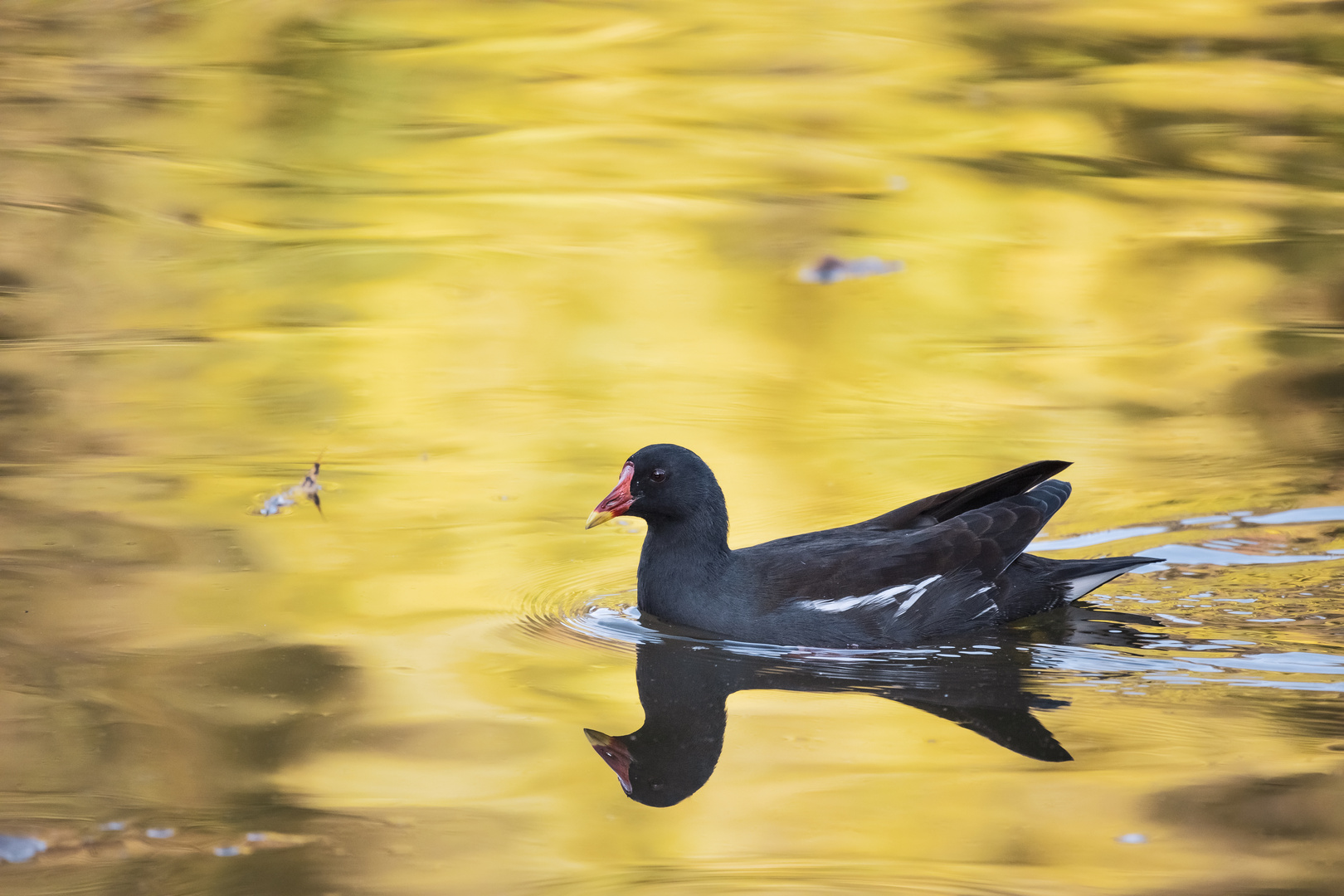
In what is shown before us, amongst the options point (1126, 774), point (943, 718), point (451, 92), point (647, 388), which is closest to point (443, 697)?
point (943, 718)

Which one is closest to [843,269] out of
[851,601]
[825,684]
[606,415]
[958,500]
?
[606,415]

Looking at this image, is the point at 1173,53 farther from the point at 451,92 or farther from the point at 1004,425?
the point at 1004,425

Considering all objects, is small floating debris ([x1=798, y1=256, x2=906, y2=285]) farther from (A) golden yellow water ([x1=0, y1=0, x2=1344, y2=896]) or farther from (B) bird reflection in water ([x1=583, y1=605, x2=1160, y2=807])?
(B) bird reflection in water ([x1=583, y1=605, x2=1160, y2=807])

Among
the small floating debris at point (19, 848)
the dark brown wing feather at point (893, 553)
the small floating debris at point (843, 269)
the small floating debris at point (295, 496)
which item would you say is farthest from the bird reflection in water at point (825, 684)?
the small floating debris at point (843, 269)

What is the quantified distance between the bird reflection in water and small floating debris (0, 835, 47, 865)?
1.47 m

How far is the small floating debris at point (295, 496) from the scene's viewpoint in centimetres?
624

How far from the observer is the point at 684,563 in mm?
5488

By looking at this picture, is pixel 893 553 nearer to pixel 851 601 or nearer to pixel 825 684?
pixel 851 601

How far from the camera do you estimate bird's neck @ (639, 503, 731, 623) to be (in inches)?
214

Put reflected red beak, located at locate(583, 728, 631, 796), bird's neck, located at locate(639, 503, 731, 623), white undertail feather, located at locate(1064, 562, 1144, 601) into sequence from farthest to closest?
white undertail feather, located at locate(1064, 562, 1144, 601) < bird's neck, located at locate(639, 503, 731, 623) < reflected red beak, located at locate(583, 728, 631, 796)

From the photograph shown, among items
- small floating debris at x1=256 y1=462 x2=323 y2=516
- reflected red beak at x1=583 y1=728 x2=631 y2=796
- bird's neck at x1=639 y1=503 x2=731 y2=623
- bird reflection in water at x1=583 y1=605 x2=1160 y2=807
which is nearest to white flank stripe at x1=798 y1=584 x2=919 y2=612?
bird reflection in water at x1=583 y1=605 x2=1160 y2=807

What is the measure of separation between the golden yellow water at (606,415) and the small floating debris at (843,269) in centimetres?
16

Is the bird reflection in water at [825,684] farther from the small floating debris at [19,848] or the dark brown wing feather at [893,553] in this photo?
the small floating debris at [19,848]

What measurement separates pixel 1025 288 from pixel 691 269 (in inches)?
76.1
